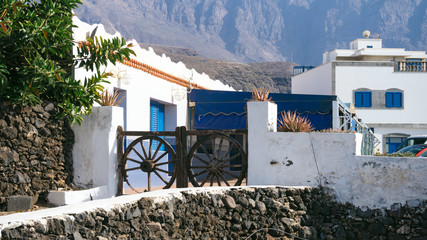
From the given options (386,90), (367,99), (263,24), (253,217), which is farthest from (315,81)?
(263,24)

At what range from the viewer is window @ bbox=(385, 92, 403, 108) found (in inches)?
1439

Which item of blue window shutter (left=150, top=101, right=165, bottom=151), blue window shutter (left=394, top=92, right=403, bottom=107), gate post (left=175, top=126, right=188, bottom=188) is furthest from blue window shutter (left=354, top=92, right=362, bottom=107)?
gate post (left=175, top=126, right=188, bottom=188)

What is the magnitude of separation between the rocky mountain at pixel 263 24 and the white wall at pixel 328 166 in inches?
4685

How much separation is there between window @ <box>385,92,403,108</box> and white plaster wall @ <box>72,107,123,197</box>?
2970cm

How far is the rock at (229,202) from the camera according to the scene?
951 centimetres

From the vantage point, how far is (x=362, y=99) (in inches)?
1431

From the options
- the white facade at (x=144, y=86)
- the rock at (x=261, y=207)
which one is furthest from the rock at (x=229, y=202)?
the white facade at (x=144, y=86)

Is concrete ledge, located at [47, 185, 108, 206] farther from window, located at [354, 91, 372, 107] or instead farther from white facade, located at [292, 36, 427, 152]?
window, located at [354, 91, 372, 107]

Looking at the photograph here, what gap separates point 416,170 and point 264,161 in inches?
110

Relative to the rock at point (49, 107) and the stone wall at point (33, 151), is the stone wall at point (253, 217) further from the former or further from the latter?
the rock at point (49, 107)

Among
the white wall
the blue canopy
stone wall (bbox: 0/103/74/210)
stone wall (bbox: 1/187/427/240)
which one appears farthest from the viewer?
→ the blue canopy

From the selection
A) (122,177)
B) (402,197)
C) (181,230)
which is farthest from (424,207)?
(122,177)

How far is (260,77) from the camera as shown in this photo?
6856cm

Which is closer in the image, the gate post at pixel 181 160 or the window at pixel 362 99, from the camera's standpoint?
the gate post at pixel 181 160
